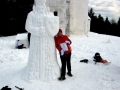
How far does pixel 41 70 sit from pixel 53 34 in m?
1.31

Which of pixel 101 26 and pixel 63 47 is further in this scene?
pixel 101 26

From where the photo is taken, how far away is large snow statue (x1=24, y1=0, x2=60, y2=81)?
7.03 meters

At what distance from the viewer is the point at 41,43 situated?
23.2 ft

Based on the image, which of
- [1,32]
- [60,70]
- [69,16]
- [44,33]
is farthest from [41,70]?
[1,32]

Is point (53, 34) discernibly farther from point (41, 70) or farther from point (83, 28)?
point (83, 28)

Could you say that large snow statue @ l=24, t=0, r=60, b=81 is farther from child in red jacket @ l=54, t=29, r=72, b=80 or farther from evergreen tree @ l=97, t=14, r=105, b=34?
evergreen tree @ l=97, t=14, r=105, b=34

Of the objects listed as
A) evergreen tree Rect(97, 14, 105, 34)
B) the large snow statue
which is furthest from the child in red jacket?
evergreen tree Rect(97, 14, 105, 34)

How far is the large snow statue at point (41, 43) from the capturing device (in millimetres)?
7027

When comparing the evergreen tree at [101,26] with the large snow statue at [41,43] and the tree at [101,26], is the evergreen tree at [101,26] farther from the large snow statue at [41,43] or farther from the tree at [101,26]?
the large snow statue at [41,43]

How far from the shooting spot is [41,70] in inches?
279

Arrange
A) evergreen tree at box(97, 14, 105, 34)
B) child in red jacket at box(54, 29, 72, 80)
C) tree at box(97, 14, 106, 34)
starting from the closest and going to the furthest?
child in red jacket at box(54, 29, 72, 80), tree at box(97, 14, 106, 34), evergreen tree at box(97, 14, 105, 34)

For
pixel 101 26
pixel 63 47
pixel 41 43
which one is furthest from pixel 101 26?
pixel 41 43

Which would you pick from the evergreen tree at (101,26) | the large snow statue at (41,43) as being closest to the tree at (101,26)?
the evergreen tree at (101,26)

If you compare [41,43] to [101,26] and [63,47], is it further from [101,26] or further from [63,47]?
[101,26]
